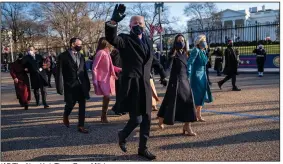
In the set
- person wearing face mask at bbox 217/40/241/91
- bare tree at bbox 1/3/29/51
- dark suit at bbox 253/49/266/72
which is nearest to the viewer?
person wearing face mask at bbox 217/40/241/91

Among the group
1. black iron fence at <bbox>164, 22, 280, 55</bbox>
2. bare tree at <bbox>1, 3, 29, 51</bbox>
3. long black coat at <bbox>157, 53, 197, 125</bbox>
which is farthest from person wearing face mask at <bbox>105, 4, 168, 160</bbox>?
bare tree at <bbox>1, 3, 29, 51</bbox>

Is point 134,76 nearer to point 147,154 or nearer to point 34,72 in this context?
point 147,154

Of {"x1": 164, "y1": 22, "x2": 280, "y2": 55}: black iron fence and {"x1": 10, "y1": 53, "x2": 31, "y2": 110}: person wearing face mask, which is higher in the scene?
{"x1": 164, "y1": 22, "x2": 280, "y2": 55}: black iron fence

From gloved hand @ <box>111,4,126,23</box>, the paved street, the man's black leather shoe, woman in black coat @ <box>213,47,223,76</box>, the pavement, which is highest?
gloved hand @ <box>111,4,126,23</box>

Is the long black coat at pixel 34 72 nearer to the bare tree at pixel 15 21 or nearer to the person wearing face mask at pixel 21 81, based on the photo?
the person wearing face mask at pixel 21 81

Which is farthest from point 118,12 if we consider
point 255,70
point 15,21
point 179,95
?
point 15,21

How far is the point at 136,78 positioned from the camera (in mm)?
3744

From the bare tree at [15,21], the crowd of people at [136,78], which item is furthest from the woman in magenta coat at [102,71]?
the bare tree at [15,21]

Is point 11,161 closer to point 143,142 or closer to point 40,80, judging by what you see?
point 143,142

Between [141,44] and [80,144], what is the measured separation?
1963 mm

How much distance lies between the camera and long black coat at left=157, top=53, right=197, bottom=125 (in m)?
4.59

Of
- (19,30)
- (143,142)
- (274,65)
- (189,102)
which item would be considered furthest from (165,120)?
(19,30)

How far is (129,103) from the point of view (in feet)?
12.6

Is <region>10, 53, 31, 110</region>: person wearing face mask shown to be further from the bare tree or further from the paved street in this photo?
the bare tree
